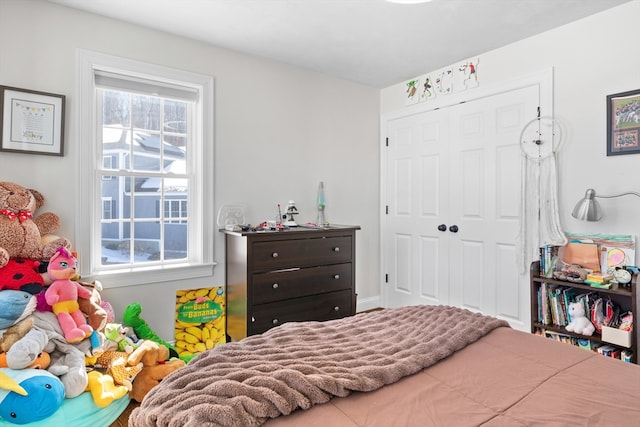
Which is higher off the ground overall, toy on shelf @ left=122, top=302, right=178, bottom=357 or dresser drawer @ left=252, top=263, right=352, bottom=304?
dresser drawer @ left=252, top=263, right=352, bottom=304

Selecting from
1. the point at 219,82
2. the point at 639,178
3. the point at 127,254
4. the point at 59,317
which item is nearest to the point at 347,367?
the point at 59,317

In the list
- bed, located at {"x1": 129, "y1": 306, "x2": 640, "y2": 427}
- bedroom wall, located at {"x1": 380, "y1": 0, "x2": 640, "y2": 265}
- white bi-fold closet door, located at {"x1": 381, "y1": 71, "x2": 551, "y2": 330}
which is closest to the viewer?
bed, located at {"x1": 129, "y1": 306, "x2": 640, "y2": 427}

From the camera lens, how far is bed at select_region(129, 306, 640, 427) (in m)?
1.00

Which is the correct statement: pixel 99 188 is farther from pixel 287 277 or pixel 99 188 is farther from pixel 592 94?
pixel 592 94

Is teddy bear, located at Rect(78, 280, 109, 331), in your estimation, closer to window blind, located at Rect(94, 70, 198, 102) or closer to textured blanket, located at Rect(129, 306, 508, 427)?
textured blanket, located at Rect(129, 306, 508, 427)

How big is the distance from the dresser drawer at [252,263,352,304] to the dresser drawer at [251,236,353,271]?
0.05m

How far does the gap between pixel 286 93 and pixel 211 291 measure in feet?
6.48

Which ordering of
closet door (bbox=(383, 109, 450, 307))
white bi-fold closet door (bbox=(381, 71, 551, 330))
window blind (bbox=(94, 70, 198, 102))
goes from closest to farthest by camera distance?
window blind (bbox=(94, 70, 198, 102)) → white bi-fold closet door (bbox=(381, 71, 551, 330)) → closet door (bbox=(383, 109, 450, 307))

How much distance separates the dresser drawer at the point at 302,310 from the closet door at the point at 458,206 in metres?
1.02

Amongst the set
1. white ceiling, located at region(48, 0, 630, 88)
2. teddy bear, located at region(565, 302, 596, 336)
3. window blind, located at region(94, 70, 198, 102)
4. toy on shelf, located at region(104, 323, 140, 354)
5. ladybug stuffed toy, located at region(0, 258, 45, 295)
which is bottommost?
toy on shelf, located at region(104, 323, 140, 354)

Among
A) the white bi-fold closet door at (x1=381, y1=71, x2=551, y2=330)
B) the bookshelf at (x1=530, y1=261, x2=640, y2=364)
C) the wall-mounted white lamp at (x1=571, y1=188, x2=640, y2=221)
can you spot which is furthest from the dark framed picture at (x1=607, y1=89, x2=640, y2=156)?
the bookshelf at (x1=530, y1=261, x2=640, y2=364)

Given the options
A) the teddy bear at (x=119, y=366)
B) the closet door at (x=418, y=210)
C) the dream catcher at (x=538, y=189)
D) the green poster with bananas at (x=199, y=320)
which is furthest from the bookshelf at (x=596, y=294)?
the teddy bear at (x=119, y=366)

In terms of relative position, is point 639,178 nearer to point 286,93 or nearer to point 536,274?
point 536,274

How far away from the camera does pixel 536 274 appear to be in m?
2.71
